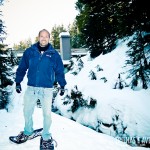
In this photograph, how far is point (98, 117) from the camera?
11102mm

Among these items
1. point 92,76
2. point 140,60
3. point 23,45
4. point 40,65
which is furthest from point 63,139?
point 23,45

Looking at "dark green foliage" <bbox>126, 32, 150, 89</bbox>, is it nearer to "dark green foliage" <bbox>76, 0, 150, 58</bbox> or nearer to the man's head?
"dark green foliage" <bbox>76, 0, 150, 58</bbox>

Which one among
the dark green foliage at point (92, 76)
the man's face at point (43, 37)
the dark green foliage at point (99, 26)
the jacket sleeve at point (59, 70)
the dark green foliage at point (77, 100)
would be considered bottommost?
the dark green foliage at point (77, 100)

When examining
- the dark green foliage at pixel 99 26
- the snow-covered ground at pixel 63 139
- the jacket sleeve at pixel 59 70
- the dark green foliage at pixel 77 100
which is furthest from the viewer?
the dark green foliage at pixel 99 26

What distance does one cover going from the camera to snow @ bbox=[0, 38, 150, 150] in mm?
5492

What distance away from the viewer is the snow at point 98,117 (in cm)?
549

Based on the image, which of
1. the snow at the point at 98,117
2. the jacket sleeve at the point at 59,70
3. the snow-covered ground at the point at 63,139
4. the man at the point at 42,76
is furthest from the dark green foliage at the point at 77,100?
the man at the point at 42,76

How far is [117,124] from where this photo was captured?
1027cm

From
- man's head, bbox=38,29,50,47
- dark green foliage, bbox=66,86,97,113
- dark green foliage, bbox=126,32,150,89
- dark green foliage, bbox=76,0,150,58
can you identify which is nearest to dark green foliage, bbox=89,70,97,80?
dark green foliage, bbox=66,86,97,113

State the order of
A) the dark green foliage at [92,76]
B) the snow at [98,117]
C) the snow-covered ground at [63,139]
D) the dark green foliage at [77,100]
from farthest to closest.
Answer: the dark green foliage at [92,76]
the dark green foliage at [77,100]
the snow at [98,117]
the snow-covered ground at [63,139]

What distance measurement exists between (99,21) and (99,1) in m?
1.56

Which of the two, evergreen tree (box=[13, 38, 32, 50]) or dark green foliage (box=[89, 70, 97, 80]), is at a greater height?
evergreen tree (box=[13, 38, 32, 50])

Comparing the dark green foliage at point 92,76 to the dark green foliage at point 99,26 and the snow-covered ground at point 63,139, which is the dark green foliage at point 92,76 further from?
the snow-covered ground at point 63,139

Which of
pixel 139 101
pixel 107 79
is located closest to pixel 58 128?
pixel 139 101
